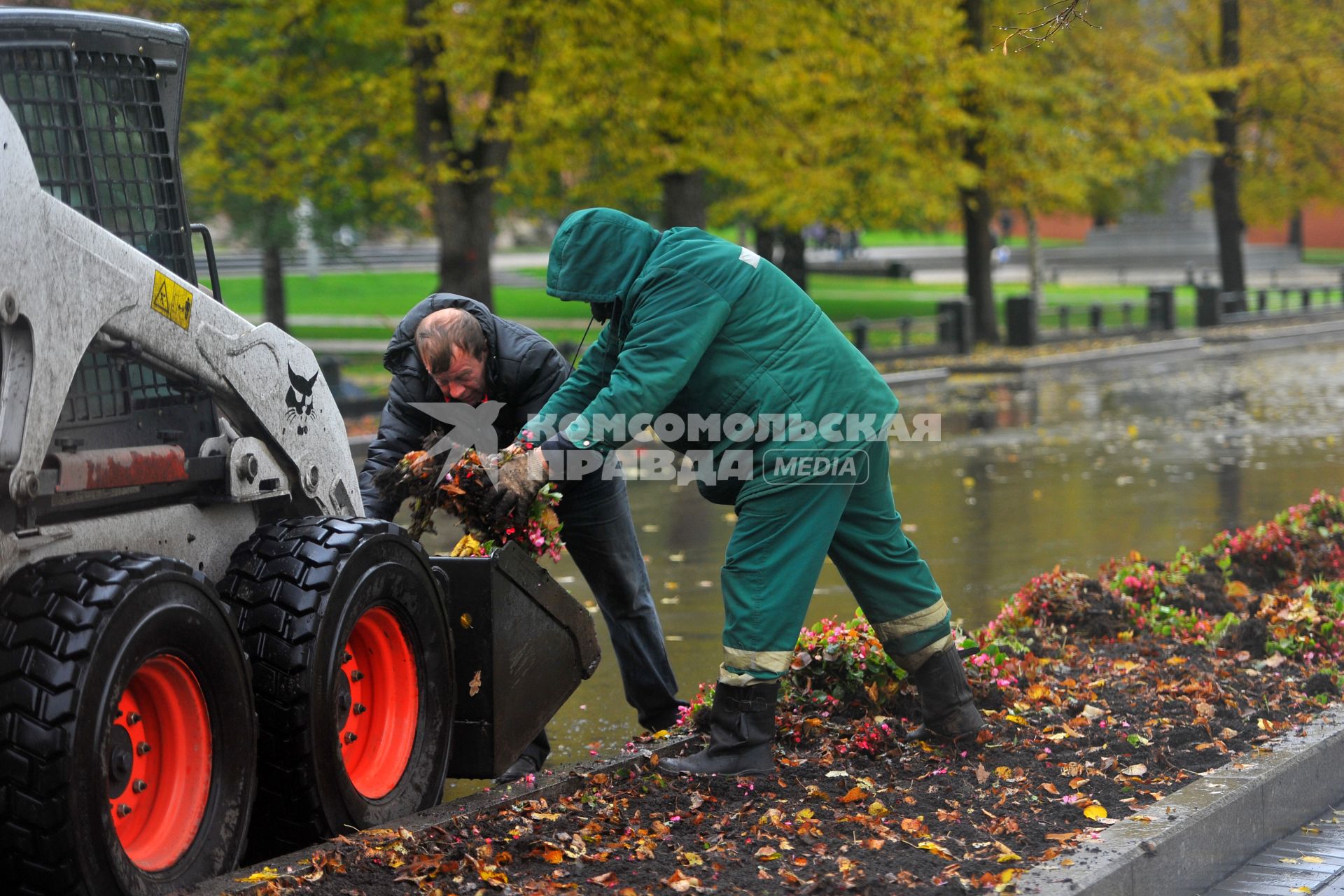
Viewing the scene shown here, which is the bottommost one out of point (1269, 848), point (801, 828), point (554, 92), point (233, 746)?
point (1269, 848)

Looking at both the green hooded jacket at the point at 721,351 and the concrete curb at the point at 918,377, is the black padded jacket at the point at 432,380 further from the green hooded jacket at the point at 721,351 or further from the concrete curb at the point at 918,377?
the concrete curb at the point at 918,377

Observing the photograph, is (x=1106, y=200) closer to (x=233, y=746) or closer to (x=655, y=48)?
(x=655, y=48)

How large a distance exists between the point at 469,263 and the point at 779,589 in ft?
49.4

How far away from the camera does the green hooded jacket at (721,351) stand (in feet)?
15.6

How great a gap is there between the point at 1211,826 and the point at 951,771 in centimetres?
84

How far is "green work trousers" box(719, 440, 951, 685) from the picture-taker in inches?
192

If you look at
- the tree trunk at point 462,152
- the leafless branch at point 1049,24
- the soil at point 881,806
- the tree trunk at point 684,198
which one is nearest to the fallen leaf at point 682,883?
the soil at point 881,806

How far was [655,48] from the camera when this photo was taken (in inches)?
754

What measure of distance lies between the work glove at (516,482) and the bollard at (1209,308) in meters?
32.3

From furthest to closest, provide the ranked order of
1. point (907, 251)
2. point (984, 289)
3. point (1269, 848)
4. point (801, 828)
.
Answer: point (907, 251), point (984, 289), point (1269, 848), point (801, 828)

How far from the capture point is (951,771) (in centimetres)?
500

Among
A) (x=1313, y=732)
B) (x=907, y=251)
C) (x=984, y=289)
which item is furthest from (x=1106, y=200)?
(x=1313, y=732)

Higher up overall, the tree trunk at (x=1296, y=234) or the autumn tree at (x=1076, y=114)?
the autumn tree at (x=1076, y=114)

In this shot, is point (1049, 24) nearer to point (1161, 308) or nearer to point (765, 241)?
point (1161, 308)
